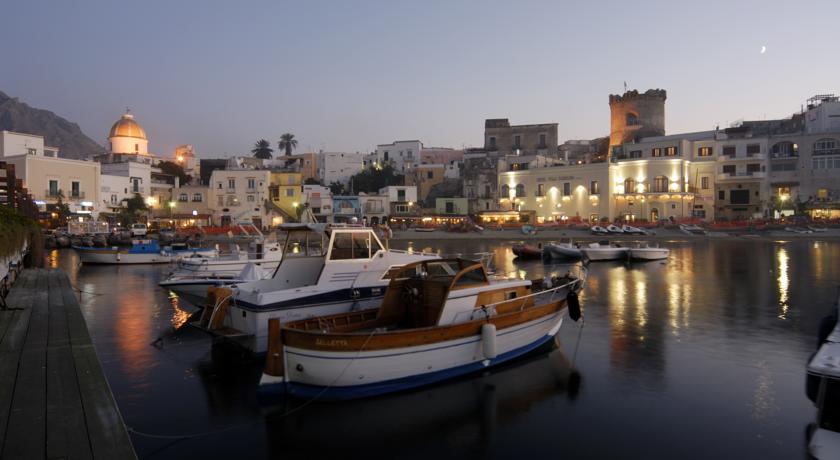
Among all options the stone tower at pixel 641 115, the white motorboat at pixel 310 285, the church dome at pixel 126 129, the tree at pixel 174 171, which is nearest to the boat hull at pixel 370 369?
the white motorboat at pixel 310 285

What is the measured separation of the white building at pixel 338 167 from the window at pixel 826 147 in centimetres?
6630

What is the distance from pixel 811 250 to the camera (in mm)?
47531

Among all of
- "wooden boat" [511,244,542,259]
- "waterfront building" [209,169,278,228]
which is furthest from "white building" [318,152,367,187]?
"wooden boat" [511,244,542,259]

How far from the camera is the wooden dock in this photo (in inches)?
253

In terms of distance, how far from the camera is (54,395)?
7.99 m

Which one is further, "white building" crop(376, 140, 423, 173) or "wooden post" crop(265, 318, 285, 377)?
"white building" crop(376, 140, 423, 173)

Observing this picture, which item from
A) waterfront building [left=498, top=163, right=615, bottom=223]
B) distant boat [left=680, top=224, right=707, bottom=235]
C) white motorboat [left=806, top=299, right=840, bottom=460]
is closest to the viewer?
white motorboat [left=806, top=299, right=840, bottom=460]

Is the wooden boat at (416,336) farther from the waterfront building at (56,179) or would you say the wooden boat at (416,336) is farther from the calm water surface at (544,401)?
the waterfront building at (56,179)

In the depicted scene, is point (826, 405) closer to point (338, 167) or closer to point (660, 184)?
point (660, 184)

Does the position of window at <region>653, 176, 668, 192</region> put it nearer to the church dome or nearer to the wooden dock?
the wooden dock

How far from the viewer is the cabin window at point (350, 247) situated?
551 inches

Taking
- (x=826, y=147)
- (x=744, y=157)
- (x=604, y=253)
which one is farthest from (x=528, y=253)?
(x=826, y=147)

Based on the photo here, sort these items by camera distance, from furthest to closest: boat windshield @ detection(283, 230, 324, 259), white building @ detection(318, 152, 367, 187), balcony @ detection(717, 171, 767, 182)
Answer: white building @ detection(318, 152, 367, 187)
balcony @ detection(717, 171, 767, 182)
boat windshield @ detection(283, 230, 324, 259)

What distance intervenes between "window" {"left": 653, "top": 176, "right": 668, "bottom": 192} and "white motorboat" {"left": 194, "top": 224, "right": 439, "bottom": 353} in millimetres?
62888
